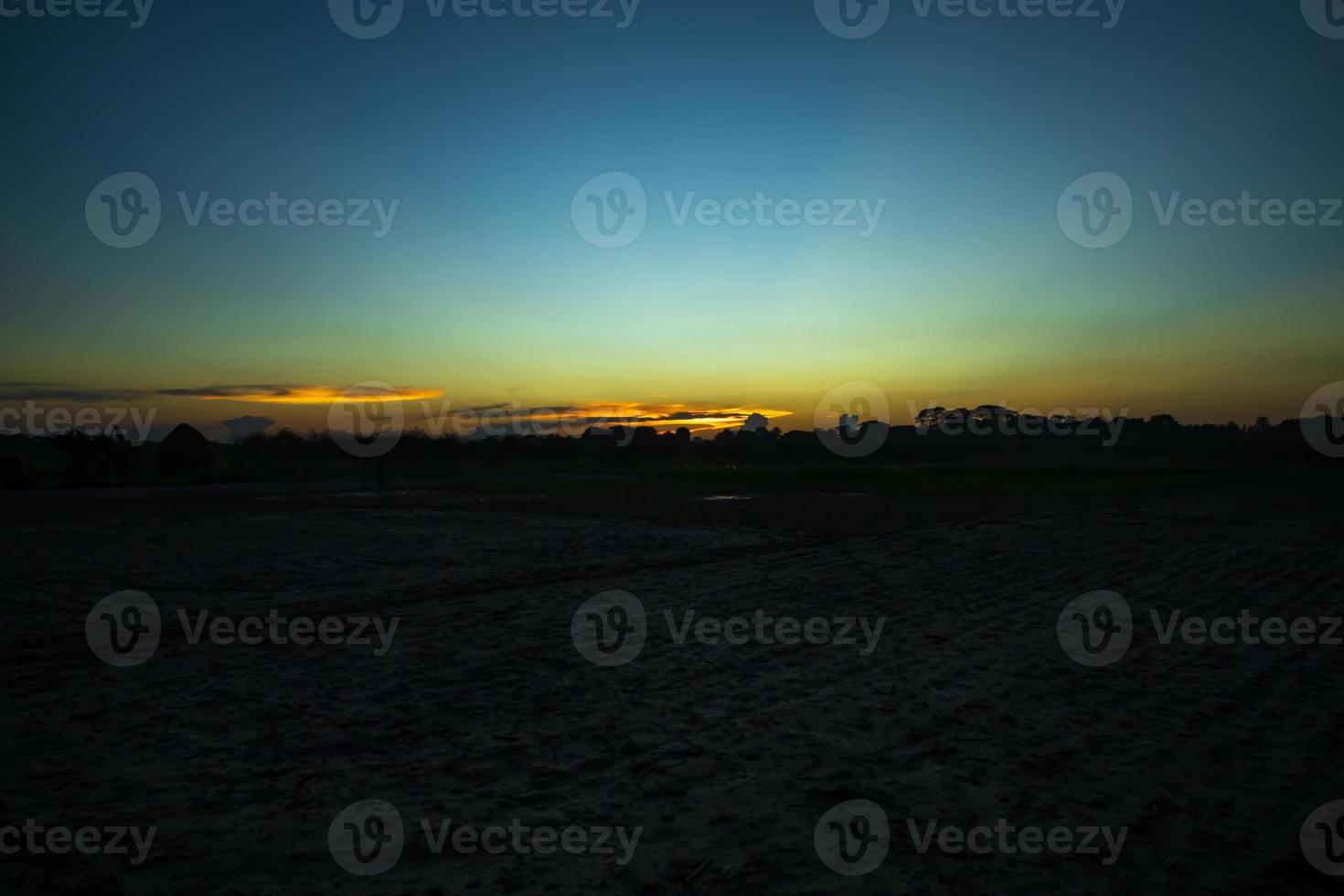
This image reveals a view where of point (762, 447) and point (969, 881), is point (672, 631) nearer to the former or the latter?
point (969, 881)

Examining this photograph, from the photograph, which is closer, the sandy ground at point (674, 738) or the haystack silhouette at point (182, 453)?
the sandy ground at point (674, 738)

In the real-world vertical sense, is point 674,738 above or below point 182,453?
below

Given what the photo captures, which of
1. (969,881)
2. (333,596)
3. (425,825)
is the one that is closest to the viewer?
(969,881)

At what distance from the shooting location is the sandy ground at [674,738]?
3969 mm

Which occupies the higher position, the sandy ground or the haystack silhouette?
the haystack silhouette

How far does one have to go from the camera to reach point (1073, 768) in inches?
203

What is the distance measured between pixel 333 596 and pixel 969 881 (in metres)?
9.88

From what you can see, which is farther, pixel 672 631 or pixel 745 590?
pixel 745 590

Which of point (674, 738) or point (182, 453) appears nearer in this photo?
point (674, 738)

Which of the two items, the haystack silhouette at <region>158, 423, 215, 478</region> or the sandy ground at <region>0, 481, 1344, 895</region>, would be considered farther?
the haystack silhouette at <region>158, 423, 215, 478</region>

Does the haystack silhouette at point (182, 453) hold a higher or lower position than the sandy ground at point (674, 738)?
higher

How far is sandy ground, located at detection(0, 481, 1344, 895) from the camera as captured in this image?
397 centimetres

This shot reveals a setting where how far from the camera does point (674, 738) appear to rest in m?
5.77

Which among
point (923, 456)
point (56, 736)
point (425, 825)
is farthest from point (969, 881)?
point (923, 456)
